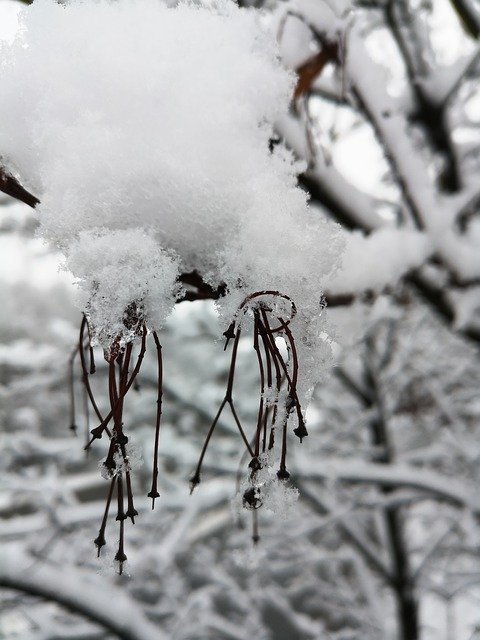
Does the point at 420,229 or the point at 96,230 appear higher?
the point at 420,229

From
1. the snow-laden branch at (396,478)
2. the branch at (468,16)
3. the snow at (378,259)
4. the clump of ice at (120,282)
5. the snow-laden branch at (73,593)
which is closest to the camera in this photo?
the clump of ice at (120,282)

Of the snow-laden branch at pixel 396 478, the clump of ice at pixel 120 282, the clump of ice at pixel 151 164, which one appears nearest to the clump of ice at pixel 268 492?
the clump of ice at pixel 151 164

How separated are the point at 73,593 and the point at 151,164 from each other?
2015mm

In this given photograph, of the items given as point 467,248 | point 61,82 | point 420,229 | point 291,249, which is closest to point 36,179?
point 61,82

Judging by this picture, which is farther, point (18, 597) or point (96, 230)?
point (18, 597)

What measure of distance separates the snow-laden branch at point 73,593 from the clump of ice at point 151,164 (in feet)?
5.92

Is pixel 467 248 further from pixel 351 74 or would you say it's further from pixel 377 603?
pixel 377 603

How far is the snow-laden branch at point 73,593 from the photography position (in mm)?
1965

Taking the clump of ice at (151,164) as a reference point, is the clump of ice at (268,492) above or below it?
Answer: below

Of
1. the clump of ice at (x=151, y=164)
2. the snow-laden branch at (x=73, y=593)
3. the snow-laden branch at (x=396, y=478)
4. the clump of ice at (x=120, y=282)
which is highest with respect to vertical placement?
the snow-laden branch at (x=396, y=478)

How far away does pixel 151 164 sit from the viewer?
0.62 meters

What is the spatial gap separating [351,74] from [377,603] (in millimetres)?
4233

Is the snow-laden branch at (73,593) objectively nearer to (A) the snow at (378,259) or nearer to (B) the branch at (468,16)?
(A) the snow at (378,259)

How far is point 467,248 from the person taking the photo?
5.75ft
